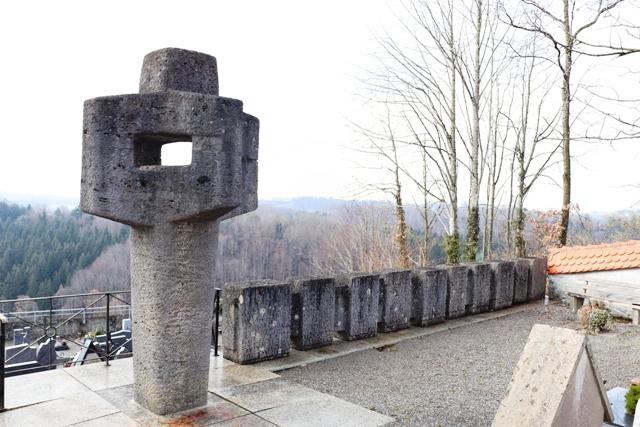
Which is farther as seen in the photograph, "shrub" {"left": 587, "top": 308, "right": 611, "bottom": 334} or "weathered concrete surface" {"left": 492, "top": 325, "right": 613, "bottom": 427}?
"shrub" {"left": 587, "top": 308, "right": 611, "bottom": 334}

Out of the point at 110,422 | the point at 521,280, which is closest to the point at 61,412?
the point at 110,422

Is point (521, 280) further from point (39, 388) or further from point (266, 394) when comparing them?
point (39, 388)

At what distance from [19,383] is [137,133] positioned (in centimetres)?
292

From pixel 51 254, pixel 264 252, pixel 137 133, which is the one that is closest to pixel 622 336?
pixel 137 133

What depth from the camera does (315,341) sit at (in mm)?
6844

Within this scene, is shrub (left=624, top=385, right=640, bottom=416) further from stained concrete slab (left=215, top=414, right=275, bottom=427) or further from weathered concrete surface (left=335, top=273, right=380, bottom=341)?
weathered concrete surface (left=335, top=273, right=380, bottom=341)

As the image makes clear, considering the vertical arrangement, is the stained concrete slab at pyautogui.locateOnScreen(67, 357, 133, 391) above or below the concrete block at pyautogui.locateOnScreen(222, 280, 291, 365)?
below

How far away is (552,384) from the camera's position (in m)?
3.19

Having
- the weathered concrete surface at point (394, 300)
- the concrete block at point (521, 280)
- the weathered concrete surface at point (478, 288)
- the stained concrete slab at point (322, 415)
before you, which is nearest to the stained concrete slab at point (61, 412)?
the stained concrete slab at point (322, 415)

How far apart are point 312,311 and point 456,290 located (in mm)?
3511

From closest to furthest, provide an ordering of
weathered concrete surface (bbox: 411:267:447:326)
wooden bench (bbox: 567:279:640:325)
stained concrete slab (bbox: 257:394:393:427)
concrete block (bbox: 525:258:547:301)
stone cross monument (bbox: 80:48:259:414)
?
stone cross monument (bbox: 80:48:259:414), stained concrete slab (bbox: 257:394:393:427), weathered concrete surface (bbox: 411:267:447:326), wooden bench (bbox: 567:279:640:325), concrete block (bbox: 525:258:547:301)

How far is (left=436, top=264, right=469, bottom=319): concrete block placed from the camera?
894 cm

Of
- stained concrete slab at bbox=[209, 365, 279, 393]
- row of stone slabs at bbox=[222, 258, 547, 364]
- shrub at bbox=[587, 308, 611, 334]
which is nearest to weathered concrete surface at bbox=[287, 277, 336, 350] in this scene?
row of stone slabs at bbox=[222, 258, 547, 364]

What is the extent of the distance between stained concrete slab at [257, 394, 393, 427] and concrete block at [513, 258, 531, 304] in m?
6.96
